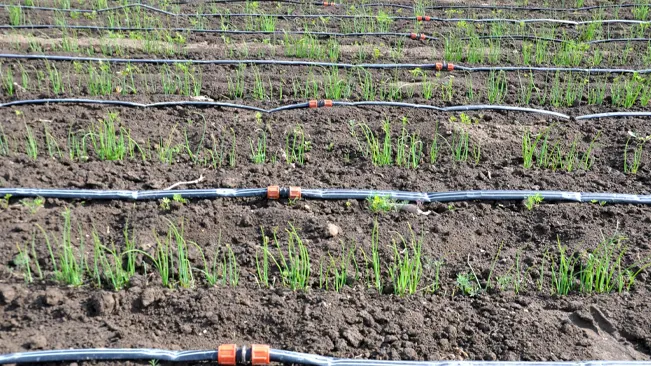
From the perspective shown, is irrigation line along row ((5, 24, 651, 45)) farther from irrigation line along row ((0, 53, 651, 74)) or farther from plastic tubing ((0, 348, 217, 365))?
plastic tubing ((0, 348, 217, 365))

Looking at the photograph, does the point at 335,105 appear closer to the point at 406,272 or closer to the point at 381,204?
the point at 381,204

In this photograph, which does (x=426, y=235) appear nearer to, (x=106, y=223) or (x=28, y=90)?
(x=106, y=223)

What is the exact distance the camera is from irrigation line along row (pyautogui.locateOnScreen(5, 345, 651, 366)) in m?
2.34

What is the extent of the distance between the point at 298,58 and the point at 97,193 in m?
2.69

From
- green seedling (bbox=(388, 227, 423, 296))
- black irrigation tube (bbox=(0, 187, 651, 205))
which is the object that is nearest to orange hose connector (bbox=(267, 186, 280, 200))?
black irrigation tube (bbox=(0, 187, 651, 205))

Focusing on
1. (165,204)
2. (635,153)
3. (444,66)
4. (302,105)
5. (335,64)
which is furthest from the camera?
(444,66)

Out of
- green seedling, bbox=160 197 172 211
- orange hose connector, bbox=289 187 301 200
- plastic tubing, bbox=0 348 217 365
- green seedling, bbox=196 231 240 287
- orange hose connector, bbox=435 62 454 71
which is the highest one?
orange hose connector, bbox=435 62 454 71

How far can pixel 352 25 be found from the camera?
259 inches

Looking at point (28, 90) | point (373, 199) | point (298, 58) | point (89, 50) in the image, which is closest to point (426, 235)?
point (373, 199)

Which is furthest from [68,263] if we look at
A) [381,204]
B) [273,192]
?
[381,204]

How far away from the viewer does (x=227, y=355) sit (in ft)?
7.68

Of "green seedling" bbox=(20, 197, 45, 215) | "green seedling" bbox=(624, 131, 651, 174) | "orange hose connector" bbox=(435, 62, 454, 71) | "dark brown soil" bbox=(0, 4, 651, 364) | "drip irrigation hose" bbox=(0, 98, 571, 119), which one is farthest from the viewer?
"orange hose connector" bbox=(435, 62, 454, 71)

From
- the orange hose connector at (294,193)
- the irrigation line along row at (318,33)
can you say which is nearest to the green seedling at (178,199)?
the orange hose connector at (294,193)

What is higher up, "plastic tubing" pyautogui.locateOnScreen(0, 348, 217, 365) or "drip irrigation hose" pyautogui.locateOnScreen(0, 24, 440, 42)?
"drip irrigation hose" pyautogui.locateOnScreen(0, 24, 440, 42)
